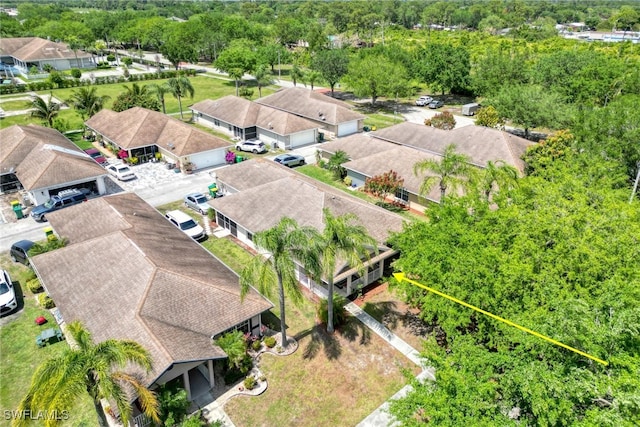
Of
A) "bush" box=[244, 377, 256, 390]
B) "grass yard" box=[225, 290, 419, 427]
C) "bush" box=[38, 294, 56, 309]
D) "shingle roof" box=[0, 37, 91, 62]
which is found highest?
"shingle roof" box=[0, 37, 91, 62]

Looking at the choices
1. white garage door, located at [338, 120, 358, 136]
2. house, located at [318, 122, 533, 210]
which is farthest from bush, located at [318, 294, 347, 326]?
white garage door, located at [338, 120, 358, 136]

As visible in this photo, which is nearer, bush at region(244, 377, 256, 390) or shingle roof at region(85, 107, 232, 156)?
bush at region(244, 377, 256, 390)

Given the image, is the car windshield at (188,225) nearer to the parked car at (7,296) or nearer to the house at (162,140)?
the parked car at (7,296)

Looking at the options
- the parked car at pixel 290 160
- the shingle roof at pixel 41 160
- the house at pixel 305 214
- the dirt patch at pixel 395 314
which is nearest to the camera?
the dirt patch at pixel 395 314

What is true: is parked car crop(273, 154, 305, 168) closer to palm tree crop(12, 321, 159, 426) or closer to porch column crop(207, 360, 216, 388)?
porch column crop(207, 360, 216, 388)

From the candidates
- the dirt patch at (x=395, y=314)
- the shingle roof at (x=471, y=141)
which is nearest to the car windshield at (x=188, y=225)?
the dirt patch at (x=395, y=314)

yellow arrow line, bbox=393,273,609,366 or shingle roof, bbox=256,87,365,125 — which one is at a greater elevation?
shingle roof, bbox=256,87,365,125
